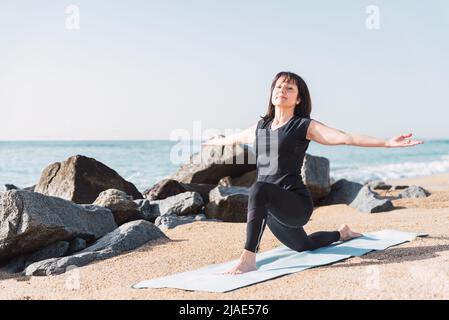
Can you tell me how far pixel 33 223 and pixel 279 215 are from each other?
8.62 feet

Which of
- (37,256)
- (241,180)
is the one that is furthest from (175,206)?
(37,256)

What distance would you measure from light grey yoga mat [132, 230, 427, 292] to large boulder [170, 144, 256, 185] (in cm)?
525

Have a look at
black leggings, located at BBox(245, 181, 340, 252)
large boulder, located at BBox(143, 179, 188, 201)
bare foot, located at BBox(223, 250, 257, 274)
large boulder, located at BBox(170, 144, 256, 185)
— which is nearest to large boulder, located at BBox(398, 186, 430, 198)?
large boulder, located at BBox(170, 144, 256, 185)

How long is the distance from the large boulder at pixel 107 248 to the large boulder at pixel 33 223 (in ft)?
1.06

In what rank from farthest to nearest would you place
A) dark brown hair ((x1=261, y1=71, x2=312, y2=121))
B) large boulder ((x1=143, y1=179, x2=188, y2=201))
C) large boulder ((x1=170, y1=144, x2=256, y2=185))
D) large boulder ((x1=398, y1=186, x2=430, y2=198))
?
1. large boulder ((x1=398, y1=186, x2=430, y2=198))
2. large boulder ((x1=170, y1=144, x2=256, y2=185))
3. large boulder ((x1=143, y1=179, x2=188, y2=201))
4. dark brown hair ((x1=261, y1=71, x2=312, y2=121))

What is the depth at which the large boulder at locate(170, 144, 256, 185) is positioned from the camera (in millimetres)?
11367

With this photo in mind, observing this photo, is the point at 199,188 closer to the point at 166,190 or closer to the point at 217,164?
the point at 166,190

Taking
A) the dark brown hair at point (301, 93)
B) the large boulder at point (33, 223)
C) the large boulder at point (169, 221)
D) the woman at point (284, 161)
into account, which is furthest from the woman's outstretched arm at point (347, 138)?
the large boulder at point (169, 221)

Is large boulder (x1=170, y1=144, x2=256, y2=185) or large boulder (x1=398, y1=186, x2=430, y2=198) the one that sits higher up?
large boulder (x1=170, y1=144, x2=256, y2=185)

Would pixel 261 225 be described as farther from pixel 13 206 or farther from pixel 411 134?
pixel 13 206

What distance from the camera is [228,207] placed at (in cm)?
904

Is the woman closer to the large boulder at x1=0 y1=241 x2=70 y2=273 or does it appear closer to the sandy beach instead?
the sandy beach

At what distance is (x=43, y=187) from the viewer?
959 cm
